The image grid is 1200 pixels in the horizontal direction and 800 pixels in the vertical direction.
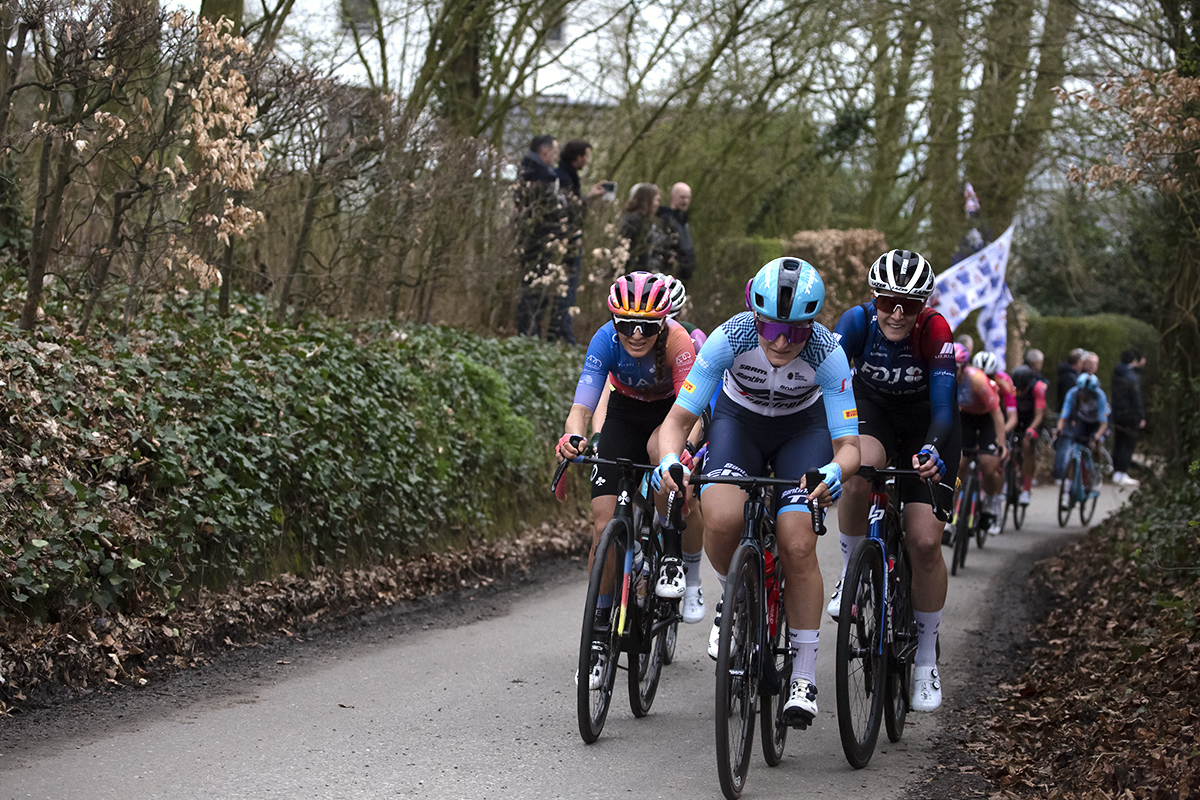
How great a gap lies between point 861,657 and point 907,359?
66.7 inches

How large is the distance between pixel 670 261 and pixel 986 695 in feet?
28.8

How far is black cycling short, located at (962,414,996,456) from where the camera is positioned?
13008 mm

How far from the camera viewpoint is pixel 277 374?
852 centimetres

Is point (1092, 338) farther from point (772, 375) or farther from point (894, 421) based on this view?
point (772, 375)

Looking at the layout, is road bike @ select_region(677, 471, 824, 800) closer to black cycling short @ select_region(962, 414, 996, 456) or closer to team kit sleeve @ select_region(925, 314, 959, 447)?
team kit sleeve @ select_region(925, 314, 959, 447)

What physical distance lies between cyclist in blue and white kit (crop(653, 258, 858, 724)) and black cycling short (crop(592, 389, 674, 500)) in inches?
35.7

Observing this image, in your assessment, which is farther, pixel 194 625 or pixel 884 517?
pixel 194 625

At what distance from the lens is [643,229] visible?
15266 millimetres

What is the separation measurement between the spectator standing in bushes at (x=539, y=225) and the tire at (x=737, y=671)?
326 inches

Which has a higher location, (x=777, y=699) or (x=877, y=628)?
(x=877, y=628)

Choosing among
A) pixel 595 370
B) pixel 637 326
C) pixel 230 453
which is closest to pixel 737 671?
pixel 637 326

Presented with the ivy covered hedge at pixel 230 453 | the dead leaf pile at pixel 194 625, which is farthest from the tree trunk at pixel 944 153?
the dead leaf pile at pixel 194 625

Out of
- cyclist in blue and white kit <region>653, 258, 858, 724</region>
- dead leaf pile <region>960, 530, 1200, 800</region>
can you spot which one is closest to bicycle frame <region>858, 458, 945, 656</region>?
cyclist in blue and white kit <region>653, 258, 858, 724</region>

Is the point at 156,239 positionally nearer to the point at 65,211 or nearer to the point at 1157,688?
the point at 65,211
